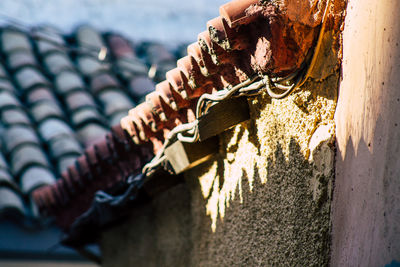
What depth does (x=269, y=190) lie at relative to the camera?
2037mm

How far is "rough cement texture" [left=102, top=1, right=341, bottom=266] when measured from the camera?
1735mm

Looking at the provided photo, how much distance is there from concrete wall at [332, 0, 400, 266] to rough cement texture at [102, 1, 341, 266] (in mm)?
64

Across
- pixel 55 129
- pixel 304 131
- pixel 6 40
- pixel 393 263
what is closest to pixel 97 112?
pixel 55 129

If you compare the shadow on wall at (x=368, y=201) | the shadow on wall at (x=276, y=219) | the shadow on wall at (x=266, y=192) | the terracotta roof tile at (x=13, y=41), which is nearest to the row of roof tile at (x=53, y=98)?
the terracotta roof tile at (x=13, y=41)

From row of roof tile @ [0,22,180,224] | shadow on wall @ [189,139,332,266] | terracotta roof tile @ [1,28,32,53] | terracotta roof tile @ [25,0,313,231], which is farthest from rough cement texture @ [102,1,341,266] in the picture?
terracotta roof tile @ [1,28,32,53]

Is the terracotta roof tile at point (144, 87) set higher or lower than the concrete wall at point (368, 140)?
higher

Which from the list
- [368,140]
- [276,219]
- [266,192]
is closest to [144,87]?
[266,192]

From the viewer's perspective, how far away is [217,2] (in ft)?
36.7

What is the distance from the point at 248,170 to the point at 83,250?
8.45 ft

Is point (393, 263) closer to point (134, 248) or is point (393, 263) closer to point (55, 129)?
point (134, 248)

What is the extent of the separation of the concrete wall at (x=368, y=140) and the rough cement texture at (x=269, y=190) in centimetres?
6

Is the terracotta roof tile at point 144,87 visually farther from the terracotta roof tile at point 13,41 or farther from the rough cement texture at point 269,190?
the rough cement texture at point 269,190

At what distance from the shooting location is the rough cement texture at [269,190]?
68.3 inches

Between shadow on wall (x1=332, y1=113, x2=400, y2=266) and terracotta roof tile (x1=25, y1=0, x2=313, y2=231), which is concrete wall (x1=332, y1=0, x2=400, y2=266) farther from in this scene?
terracotta roof tile (x1=25, y1=0, x2=313, y2=231)
